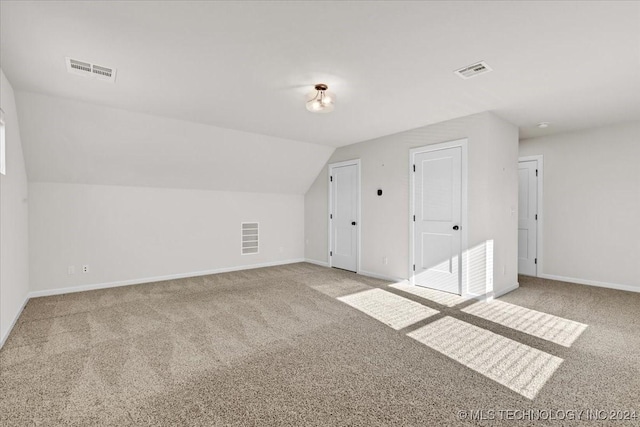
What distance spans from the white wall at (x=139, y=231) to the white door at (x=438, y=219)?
311 centimetres

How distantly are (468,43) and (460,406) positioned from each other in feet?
8.46

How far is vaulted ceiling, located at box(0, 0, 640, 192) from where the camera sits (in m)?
1.97

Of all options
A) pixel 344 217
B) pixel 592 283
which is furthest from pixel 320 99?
pixel 592 283

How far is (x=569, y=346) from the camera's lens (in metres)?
2.66

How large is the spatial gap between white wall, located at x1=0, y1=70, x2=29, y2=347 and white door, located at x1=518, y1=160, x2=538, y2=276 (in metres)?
7.20

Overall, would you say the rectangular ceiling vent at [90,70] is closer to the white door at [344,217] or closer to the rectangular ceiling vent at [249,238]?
the rectangular ceiling vent at [249,238]

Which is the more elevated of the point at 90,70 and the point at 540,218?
the point at 90,70

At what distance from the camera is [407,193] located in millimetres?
4852

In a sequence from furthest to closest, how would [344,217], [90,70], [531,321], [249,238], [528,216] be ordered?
[249,238]
[344,217]
[528,216]
[531,321]
[90,70]

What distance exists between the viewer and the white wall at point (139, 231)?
4.24m

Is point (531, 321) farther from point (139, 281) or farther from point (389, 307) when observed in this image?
point (139, 281)

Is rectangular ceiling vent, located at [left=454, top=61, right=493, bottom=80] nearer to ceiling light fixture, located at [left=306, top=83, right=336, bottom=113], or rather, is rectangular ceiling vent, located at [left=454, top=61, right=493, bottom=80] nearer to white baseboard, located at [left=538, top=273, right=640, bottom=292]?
ceiling light fixture, located at [left=306, top=83, right=336, bottom=113]

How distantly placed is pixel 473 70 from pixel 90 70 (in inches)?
140

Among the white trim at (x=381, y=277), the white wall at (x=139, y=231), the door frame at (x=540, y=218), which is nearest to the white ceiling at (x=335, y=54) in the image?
the door frame at (x=540, y=218)
